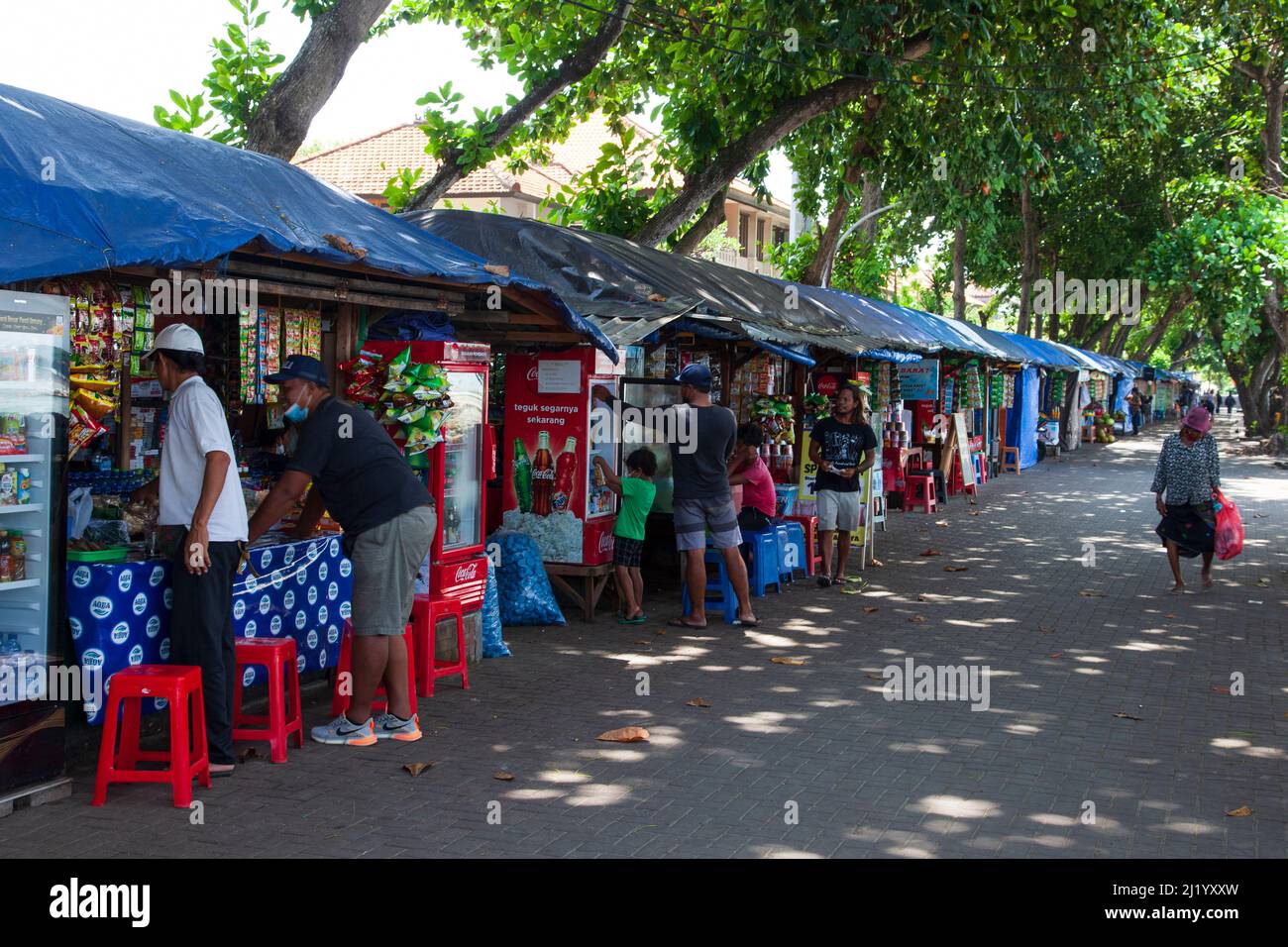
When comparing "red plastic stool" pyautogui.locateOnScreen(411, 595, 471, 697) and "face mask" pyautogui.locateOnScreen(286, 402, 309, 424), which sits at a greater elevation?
"face mask" pyautogui.locateOnScreen(286, 402, 309, 424)

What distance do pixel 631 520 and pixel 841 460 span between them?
274 cm

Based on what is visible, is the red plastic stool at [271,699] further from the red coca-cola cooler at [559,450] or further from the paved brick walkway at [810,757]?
the red coca-cola cooler at [559,450]

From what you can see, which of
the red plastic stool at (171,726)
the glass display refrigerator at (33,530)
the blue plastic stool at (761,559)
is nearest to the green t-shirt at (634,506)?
the blue plastic stool at (761,559)

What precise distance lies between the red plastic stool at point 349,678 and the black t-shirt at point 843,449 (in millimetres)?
5647

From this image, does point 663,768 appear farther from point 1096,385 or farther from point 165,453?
point 1096,385

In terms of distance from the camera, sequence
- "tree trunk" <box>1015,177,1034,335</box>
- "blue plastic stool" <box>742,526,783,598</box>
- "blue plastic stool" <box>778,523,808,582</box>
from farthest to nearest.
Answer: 1. "tree trunk" <box>1015,177,1034,335</box>
2. "blue plastic stool" <box>778,523,808,582</box>
3. "blue plastic stool" <box>742,526,783,598</box>

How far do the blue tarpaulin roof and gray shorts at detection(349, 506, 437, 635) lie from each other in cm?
146

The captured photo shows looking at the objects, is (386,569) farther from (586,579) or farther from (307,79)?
(307,79)

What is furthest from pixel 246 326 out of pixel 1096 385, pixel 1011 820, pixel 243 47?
pixel 1096 385

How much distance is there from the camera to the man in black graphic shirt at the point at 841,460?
11398 millimetres

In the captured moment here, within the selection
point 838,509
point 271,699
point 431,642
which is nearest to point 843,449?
point 838,509

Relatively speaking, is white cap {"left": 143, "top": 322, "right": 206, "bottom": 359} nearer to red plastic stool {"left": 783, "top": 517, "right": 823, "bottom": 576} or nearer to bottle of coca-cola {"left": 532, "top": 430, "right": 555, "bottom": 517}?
bottle of coca-cola {"left": 532, "top": 430, "right": 555, "bottom": 517}

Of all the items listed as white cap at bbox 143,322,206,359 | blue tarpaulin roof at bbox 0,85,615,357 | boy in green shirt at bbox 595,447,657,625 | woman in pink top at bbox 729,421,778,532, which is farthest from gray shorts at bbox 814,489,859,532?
white cap at bbox 143,322,206,359

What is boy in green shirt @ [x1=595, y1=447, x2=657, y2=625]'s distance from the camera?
30.9 ft
